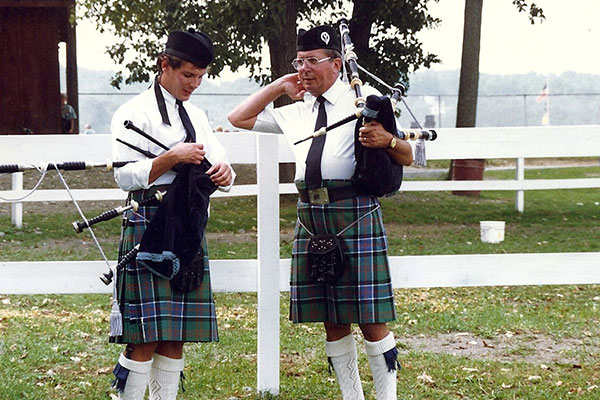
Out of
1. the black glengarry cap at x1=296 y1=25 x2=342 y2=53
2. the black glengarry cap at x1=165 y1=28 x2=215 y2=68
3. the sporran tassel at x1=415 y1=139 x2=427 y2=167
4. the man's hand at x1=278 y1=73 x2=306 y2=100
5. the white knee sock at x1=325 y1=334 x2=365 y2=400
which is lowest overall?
the white knee sock at x1=325 y1=334 x2=365 y2=400

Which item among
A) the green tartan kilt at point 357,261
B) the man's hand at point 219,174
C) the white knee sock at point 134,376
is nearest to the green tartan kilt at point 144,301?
the white knee sock at point 134,376

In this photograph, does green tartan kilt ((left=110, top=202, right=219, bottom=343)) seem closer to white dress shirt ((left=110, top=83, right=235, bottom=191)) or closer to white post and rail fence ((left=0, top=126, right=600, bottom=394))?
white dress shirt ((left=110, top=83, right=235, bottom=191))

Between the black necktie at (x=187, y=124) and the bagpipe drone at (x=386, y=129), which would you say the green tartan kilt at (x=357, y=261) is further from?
the black necktie at (x=187, y=124)

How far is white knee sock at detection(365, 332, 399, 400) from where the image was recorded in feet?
14.9

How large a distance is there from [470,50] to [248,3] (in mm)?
5652

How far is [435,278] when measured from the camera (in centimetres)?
530

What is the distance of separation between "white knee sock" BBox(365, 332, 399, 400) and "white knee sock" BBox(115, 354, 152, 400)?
3.30 ft

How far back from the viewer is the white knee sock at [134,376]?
4184mm

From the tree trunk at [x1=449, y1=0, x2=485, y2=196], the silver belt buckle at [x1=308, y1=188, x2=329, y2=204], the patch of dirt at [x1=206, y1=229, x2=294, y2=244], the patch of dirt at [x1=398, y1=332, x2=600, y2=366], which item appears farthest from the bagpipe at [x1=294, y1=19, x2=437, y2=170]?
the tree trunk at [x1=449, y1=0, x2=485, y2=196]

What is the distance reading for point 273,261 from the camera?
5.19 m

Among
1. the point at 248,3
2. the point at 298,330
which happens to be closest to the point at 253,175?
the point at 248,3

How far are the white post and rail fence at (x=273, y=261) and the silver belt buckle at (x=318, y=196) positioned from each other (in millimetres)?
686

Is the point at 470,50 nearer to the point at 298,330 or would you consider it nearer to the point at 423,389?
the point at 298,330

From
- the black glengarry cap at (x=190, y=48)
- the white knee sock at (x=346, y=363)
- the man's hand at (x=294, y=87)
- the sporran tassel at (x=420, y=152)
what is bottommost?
the white knee sock at (x=346, y=363)
